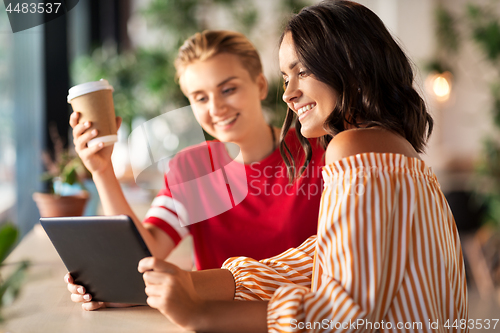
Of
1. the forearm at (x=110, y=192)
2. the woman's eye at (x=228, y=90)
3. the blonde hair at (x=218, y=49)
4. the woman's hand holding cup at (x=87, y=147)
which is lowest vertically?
the forearm at (x=110, y=192)

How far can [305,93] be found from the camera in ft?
2.45

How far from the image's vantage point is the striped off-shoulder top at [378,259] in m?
0.54

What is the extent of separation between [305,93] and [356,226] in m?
0.28

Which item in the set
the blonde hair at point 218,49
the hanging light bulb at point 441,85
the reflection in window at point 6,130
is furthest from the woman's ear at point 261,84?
the hanging light bulb at point 441,85

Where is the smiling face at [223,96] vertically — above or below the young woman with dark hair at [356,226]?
above

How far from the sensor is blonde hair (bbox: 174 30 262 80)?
1.20 meters

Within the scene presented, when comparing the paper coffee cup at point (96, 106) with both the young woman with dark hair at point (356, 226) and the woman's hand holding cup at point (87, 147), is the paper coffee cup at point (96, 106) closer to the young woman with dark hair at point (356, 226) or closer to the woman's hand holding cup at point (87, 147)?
the woman's hand holding cup at point (87, 147)

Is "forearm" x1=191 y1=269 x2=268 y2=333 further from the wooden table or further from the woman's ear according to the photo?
the woman's ear

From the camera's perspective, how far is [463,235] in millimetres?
3439

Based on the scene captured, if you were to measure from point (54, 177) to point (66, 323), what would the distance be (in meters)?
0.90

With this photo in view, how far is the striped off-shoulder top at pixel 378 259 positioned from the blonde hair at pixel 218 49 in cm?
70

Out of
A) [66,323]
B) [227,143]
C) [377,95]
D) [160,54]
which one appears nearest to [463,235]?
[160,54]

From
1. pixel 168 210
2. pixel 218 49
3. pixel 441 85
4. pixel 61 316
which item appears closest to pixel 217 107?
pixel 218 49

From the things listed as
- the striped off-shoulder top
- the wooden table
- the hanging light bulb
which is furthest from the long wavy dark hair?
the hanging light bulb
